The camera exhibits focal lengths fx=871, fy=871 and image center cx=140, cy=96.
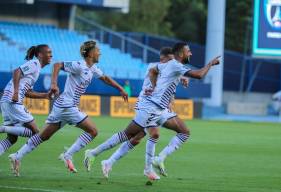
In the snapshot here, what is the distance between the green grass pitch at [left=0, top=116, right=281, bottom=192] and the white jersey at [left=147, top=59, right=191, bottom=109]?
1.25 m

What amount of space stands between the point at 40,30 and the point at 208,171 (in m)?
35.2

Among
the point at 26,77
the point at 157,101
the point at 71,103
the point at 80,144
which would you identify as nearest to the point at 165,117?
the point at 157,101

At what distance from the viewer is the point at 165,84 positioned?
531 inches

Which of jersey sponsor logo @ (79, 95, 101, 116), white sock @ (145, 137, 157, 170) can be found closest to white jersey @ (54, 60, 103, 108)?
white sock @ (145, 137, 157, 170)

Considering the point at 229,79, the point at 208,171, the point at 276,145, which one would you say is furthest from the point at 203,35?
the point at 208,171

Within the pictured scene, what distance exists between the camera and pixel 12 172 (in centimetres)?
1381

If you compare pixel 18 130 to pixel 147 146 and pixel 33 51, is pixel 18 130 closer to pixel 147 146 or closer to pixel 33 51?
pixel 33 51

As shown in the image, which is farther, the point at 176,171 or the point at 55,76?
the point at 176,171

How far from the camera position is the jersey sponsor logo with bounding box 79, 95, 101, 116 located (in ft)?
136

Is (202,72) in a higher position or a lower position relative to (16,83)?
higher

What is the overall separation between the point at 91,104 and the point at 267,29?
915cm

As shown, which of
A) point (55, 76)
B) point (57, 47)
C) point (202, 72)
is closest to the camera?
point (202, 72)

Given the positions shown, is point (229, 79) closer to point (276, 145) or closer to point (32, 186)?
point (276, 145)

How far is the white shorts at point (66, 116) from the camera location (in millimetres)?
13570
